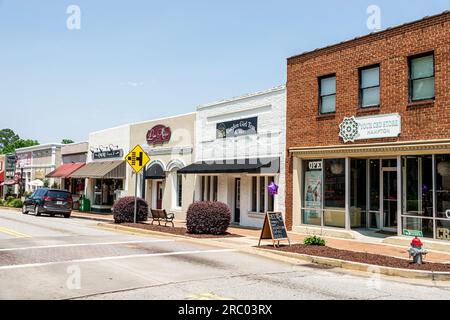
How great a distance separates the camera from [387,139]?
51.5ft

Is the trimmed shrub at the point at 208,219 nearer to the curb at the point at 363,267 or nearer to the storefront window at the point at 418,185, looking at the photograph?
the curb at the point at 363,267

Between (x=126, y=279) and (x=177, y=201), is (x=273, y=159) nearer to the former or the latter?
(x=177, y=201)

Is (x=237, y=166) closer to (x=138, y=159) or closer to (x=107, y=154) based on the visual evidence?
(x=138, y=159)

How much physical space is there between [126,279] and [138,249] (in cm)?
448

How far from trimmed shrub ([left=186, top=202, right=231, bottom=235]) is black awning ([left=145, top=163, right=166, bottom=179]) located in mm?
9457

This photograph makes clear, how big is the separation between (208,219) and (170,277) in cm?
818

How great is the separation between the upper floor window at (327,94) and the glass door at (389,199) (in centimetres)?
304

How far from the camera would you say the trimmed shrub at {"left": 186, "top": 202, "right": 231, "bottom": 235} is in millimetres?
17312

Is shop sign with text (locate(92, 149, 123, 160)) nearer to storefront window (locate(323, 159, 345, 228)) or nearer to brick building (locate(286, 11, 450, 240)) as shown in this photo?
brick building (locate(286, 11, 450, 240))

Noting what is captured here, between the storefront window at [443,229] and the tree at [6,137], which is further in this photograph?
the tree at [6,137]

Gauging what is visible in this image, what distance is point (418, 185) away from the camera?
48.9 feet

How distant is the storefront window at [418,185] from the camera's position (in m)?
14.6

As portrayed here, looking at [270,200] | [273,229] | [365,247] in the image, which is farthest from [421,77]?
[270,200]

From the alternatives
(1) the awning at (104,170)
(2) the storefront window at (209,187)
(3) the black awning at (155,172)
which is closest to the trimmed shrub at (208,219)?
(2) the storefront window at (209,187)
